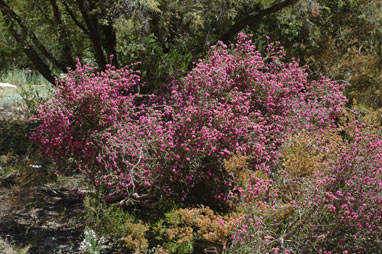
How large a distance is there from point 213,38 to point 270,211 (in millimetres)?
5491

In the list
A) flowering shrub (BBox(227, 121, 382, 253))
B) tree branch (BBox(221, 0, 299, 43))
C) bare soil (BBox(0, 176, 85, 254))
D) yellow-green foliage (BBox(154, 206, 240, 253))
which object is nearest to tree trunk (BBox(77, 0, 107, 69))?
tree branch (BBox(221, 0, 299, 43))

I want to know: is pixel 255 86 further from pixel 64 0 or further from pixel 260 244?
pixel 64 0

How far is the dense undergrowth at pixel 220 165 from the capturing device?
3594 mm

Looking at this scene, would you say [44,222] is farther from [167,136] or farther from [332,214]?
[332,214]

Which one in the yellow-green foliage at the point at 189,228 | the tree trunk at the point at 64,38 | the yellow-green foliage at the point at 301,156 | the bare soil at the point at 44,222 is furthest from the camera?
the tree trunk at the point at 64,38

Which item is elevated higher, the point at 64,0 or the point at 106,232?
the point at 64,0

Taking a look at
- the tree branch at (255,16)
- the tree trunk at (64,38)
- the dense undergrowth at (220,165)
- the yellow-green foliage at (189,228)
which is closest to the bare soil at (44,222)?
the dense undergrowth at (220,165)

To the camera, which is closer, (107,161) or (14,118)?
(107,161)

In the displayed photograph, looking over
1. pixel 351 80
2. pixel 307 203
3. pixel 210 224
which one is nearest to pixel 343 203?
pixel 307 203

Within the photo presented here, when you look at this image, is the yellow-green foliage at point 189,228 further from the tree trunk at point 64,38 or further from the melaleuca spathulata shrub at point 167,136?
the tree trunk at point 64,38

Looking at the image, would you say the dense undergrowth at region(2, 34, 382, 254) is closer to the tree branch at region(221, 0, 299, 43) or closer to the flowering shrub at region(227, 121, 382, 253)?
the flowering shrub at region(227, 121, 382, 253)

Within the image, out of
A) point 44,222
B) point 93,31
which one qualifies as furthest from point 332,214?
point 93,31

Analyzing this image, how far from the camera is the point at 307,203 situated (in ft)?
11.7

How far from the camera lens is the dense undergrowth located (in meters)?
3.59
